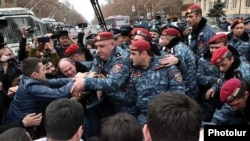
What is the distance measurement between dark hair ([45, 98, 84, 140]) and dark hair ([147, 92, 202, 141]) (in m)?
0.70

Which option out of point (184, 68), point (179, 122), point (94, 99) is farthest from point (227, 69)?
point (179, 122)

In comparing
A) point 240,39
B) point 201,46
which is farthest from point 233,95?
point 240,39

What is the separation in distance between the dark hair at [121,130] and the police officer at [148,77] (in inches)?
34.4

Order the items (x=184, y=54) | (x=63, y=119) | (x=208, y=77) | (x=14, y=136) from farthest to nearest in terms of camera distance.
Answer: (x=208, y=77), (x=184, y=54), (x=63, y=119), (x=14, y=136)

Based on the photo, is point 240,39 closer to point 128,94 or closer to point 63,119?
point 128,94

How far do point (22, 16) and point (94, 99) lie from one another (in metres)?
11.5

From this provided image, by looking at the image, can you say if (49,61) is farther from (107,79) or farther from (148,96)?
(148,96)

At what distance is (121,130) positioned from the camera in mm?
1967

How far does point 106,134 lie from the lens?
1.97 m

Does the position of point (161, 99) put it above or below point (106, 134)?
above

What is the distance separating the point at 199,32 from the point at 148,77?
6.39 feet

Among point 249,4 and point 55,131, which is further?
point 249,4

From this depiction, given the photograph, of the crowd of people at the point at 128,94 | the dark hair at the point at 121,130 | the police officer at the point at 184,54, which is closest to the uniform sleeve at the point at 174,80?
the crowd of people at the point at 128,94

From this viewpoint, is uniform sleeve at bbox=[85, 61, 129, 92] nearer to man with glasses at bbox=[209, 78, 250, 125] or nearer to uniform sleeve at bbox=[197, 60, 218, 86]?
man with glasses at bbox=[209, 78, 250, 125]
